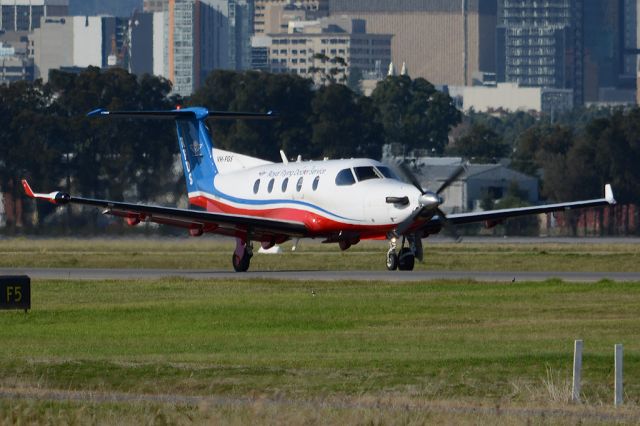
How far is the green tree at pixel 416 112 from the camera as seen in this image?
170000 millimetres

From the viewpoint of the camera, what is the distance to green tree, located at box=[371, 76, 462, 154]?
170000 millimetres

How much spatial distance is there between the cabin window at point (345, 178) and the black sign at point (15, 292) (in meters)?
14.8

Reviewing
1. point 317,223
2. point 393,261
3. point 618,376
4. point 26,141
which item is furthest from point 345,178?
point 26,141

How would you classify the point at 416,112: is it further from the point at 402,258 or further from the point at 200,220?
the point at 200,220

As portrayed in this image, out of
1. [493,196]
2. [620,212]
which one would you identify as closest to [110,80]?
[493,196]

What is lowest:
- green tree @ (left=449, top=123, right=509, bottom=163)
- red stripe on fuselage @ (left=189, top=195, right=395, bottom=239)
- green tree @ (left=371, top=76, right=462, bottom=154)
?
red stripe on fuselage @ (left=189, top=195, right=395, bottom=239)

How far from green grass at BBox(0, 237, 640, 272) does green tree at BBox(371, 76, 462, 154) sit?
92.1 m

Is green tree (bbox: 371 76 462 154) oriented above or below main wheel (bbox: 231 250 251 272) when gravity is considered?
above

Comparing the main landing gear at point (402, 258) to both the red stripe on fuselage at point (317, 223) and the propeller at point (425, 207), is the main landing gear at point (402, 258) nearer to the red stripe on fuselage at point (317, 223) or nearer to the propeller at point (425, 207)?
the red stripe on fuselage at point (317, 223)

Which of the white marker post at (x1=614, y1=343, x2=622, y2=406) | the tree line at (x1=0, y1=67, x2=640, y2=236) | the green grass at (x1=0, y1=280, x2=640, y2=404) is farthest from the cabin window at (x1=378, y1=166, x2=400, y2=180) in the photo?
the tree line at (x1=0, y1=67, x2=640, y2=236)

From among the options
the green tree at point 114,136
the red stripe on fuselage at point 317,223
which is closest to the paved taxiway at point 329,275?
the red stripe on fuselage at point 317,223

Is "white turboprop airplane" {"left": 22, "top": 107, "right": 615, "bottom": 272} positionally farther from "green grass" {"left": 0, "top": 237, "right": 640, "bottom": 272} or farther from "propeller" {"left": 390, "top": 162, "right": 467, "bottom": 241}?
"green grass" {"left": 0, "top": 237, "right": 640, "bottom": 272}

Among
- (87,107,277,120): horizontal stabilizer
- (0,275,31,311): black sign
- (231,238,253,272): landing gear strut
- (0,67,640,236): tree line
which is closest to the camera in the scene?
(0,275,31,311): black sign

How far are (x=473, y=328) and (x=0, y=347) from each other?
9.18 m
